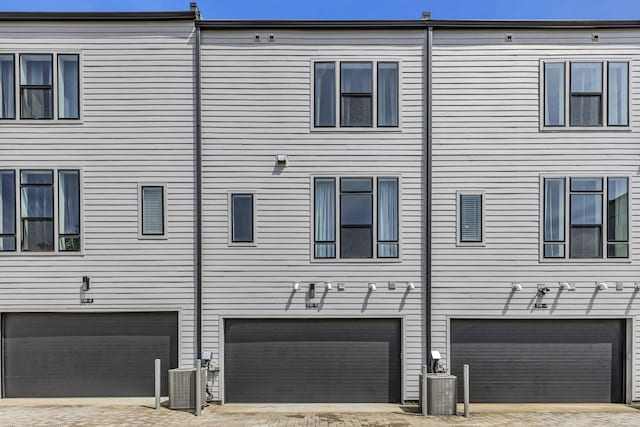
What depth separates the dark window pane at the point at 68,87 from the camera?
935cm

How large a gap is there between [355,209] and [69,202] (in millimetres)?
6097

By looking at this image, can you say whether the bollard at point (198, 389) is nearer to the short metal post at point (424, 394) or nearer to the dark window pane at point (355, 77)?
the short metal post at point (424, 394)

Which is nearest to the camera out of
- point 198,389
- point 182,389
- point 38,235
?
point 198,389

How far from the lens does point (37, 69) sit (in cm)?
937

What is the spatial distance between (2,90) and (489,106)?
10397 millimetres


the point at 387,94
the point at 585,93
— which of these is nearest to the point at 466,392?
the point at 387,94

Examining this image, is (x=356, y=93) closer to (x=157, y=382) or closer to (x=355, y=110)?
(x=355, y=110)

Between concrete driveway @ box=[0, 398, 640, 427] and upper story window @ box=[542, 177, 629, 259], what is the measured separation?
10.3 ft

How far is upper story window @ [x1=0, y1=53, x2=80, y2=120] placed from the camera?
9297mm

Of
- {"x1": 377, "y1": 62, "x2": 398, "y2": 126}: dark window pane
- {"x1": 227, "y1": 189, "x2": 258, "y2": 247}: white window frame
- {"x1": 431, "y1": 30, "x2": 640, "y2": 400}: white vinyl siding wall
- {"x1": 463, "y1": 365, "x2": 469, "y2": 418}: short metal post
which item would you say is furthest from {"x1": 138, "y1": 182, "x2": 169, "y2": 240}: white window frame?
{"x1": 463, "y1": 365, "x2": 469, "y2": 418}: short metal post

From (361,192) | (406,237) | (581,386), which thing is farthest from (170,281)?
(581,386)

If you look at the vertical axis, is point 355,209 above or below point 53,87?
below

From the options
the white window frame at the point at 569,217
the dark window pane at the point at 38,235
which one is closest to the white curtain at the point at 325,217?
the white window frame at the point at 569,217

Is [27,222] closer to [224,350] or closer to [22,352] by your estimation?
[22,352]
